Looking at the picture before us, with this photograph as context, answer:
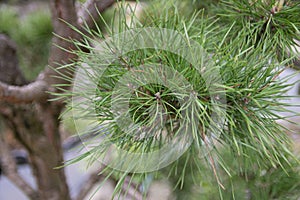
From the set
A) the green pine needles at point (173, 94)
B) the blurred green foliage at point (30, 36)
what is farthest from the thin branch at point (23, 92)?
the blurred green foliage at point (30, 36)

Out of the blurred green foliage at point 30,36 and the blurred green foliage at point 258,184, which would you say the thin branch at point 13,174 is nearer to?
the blurred green foliage at point 30,36

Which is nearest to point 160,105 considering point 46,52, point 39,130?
point 39,130

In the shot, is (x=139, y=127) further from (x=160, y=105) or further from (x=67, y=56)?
(x=67, y=56)

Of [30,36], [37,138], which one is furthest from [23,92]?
[30,36]

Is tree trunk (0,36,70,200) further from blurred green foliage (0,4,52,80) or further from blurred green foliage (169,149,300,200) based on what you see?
blurred green foliage (169,149,300,200)

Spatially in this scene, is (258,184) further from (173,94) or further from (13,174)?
(13,174)

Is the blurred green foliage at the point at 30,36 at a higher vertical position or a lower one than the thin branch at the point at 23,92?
higher
